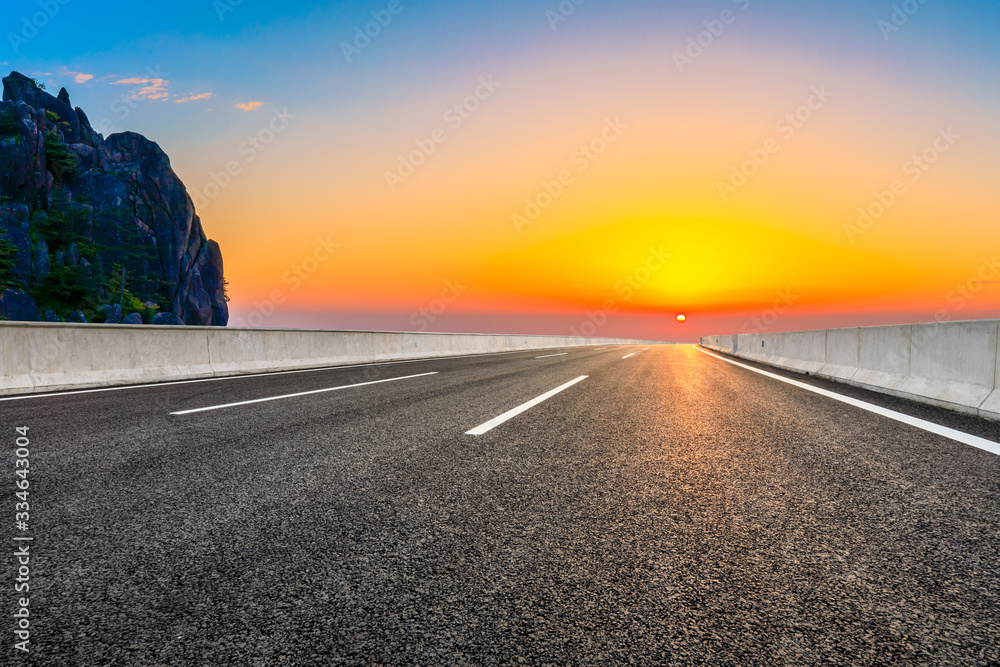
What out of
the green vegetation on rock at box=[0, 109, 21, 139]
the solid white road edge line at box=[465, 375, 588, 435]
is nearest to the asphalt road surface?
the solid white road edge line at box=[465, 375, 588, 435]

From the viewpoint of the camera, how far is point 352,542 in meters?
2.65

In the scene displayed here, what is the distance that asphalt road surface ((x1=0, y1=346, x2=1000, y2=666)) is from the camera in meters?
1.82

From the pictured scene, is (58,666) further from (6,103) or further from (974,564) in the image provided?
(6,103)

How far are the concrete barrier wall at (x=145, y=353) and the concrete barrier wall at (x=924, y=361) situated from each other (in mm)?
12452

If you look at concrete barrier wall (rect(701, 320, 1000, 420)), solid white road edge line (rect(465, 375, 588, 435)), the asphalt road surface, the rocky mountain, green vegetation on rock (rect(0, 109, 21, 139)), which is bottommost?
the asphalt road surface

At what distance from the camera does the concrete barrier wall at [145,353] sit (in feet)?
29.4

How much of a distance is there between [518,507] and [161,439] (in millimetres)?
3685

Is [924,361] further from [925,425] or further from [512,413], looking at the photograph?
[512,413]

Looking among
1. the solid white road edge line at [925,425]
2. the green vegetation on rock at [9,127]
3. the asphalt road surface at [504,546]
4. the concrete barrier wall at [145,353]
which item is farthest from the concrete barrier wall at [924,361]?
the green vegetation on rock at [9,127]

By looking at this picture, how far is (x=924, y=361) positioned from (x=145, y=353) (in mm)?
13102

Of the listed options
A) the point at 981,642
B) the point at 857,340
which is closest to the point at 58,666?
the point at 981,642

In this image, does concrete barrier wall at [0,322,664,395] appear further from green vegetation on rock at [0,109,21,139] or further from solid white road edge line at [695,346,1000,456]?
green vegetation on rock at [0,109,21,139]

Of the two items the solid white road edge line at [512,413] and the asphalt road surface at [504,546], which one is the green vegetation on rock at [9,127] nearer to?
the asphalt road surface at [504,546]

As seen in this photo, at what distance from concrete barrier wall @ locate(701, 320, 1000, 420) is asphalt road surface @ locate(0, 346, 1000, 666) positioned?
2077 mm
